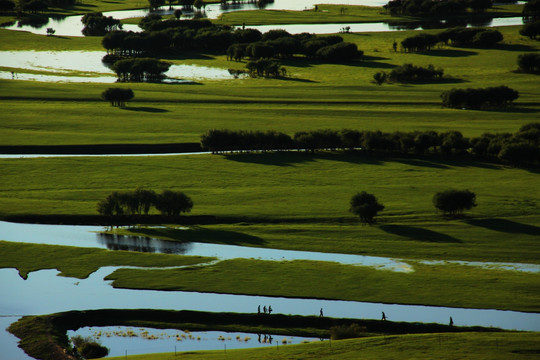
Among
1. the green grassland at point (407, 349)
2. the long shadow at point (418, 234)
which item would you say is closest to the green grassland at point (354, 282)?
the long shadow at point (418, 234)

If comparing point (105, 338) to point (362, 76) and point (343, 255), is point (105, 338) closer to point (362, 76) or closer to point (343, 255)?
point (343, 255)

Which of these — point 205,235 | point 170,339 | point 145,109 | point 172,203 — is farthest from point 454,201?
point 145,109

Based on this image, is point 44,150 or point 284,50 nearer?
point 44,150

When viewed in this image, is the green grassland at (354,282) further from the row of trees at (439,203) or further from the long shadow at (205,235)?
the row of trees at (439,203)

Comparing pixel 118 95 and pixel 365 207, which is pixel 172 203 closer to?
pixel 365 207

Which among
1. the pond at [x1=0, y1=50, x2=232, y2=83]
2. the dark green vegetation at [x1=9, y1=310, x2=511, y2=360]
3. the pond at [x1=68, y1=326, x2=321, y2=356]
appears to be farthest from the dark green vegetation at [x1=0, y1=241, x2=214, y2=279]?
the pond at [x1=0, y1=50, x2=232, y2=83]

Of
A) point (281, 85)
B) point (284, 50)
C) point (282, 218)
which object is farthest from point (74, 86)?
point (282, 218)

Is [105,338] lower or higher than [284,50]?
lower

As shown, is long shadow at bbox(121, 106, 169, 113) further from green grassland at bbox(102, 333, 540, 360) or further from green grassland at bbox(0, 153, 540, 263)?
green grassland at bbox(102, 333, 540, 360)
